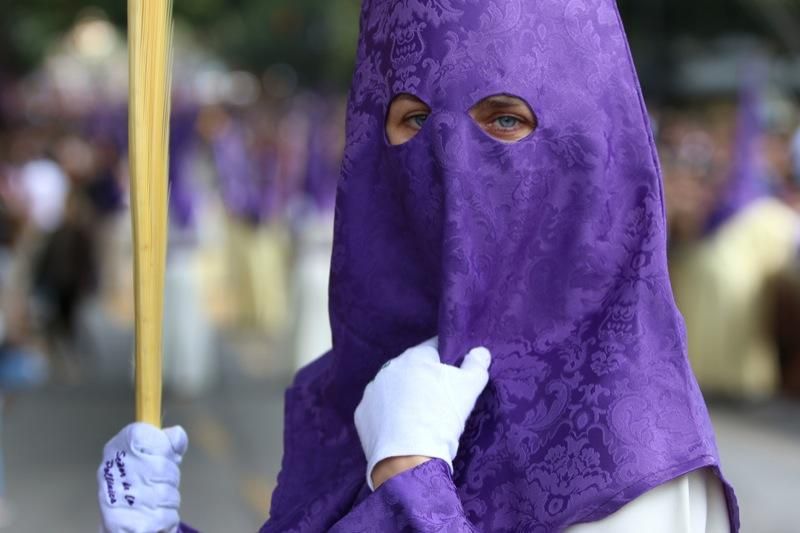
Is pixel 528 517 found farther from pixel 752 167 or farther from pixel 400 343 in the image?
pixel 752 167

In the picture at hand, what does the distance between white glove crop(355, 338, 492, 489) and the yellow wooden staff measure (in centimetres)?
37

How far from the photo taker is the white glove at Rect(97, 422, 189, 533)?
6.63 ft

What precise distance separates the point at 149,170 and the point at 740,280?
26.6 ft

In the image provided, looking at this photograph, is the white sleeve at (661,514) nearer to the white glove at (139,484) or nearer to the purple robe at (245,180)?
the white glove at (139,484)

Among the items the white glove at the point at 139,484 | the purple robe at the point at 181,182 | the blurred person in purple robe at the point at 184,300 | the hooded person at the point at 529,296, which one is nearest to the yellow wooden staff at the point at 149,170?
the white glove at the point at 139,484

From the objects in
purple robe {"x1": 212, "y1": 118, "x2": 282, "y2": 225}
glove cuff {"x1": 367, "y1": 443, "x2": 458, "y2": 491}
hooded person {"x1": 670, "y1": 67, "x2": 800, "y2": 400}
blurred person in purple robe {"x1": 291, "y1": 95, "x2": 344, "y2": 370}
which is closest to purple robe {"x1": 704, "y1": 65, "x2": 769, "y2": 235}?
hooded person {"x1": 670, "y1": 67, "x2": 800, "y2": 400}

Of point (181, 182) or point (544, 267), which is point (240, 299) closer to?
point (181, 182)

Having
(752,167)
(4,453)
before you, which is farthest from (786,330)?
(4,453)

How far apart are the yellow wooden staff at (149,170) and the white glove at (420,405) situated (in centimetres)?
37

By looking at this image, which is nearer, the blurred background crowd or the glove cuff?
the glove cuff

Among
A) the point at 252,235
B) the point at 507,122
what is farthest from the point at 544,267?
the point at 252,235

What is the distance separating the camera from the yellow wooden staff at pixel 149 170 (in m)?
2.00

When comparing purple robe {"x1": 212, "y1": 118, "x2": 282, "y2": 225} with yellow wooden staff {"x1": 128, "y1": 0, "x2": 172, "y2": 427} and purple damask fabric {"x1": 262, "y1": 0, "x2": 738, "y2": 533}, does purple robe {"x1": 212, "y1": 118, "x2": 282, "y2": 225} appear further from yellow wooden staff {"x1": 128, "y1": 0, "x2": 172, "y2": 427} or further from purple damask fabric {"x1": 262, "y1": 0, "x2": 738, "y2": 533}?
purple damask fabric {"x1": 262, "y1": 0, "x2": 738, "y2": 533}

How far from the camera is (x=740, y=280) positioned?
31.6 feet
